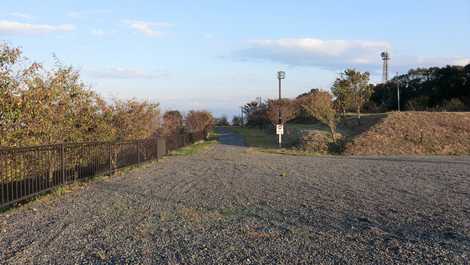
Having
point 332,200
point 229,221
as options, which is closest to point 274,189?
point 332,200

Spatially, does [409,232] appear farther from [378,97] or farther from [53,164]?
[378,97]

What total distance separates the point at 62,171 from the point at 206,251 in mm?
6291

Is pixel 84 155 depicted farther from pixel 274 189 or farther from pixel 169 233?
pixel 169 233

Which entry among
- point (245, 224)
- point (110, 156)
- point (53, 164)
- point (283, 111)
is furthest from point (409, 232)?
point (283, 111)

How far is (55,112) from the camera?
37.8 ft

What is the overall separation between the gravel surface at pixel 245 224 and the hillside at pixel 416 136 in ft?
53.9

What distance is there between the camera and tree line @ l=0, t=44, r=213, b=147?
9.52 m

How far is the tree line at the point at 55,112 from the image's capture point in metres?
9.52

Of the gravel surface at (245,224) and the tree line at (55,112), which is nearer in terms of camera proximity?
the gravel surface at (245,224)

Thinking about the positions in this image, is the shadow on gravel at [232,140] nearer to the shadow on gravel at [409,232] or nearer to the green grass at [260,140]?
the green grass at [260,140]

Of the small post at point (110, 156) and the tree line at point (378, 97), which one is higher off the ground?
the tree line at point (378, 97)

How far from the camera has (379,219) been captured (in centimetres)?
732

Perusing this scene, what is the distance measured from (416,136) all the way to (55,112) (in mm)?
25582

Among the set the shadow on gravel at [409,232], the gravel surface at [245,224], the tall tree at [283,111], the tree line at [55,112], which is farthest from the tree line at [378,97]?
the shadow on gravel at [409,232]
